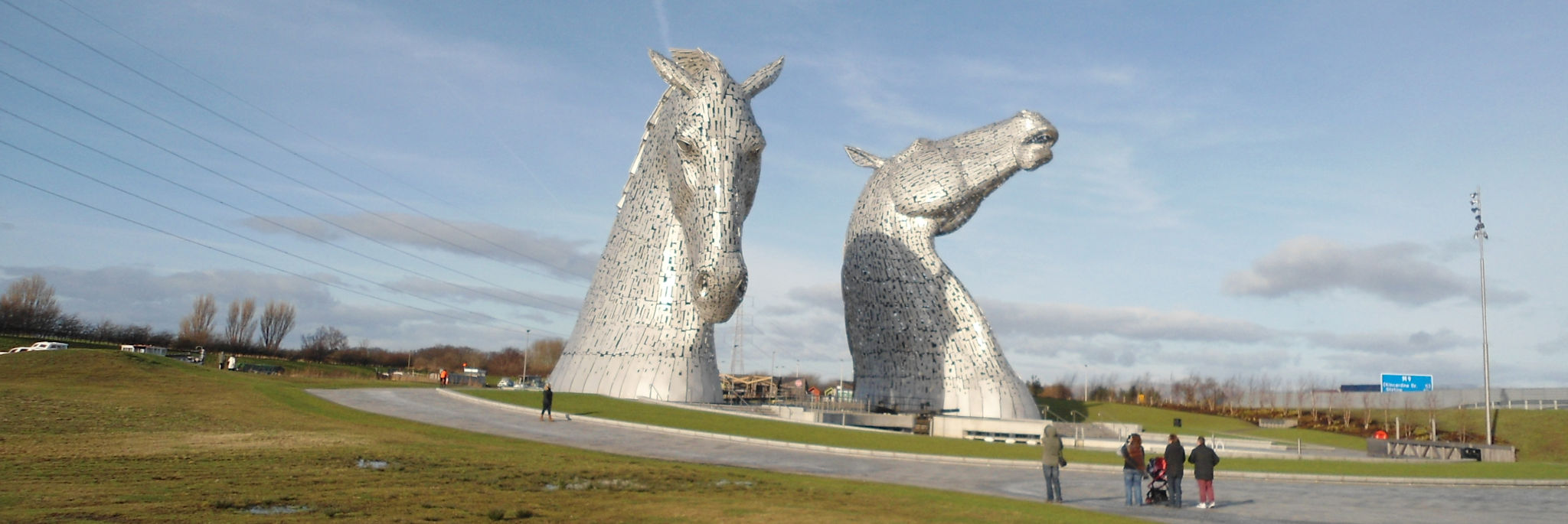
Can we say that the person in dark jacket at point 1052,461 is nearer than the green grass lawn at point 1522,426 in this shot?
Yes

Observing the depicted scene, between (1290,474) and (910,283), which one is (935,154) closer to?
(910,283)

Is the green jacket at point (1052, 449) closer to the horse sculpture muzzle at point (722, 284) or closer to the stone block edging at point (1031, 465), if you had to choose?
the stone block edging at point (1031, 465)

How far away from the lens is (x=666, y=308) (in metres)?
25.6

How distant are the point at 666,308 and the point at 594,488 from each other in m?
14.1

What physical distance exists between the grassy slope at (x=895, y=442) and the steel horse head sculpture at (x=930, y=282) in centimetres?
456

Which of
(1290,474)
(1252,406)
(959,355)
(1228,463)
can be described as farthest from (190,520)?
(1252,406)

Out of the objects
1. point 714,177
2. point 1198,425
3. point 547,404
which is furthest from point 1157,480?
point 1198,425

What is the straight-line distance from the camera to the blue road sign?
44.8 m

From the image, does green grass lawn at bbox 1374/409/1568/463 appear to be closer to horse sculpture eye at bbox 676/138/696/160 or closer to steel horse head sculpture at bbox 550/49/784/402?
steel horse head sculpture at bbox 550/49/784/402

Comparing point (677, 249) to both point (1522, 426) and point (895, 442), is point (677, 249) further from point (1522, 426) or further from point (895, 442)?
point (1522, 426)

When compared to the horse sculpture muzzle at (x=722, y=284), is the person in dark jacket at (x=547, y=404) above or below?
below

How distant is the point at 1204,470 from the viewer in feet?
41.8

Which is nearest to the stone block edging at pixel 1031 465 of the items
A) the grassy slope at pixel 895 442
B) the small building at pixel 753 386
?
the grassy slope at pixel 895 442

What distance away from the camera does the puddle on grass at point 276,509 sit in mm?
8383
